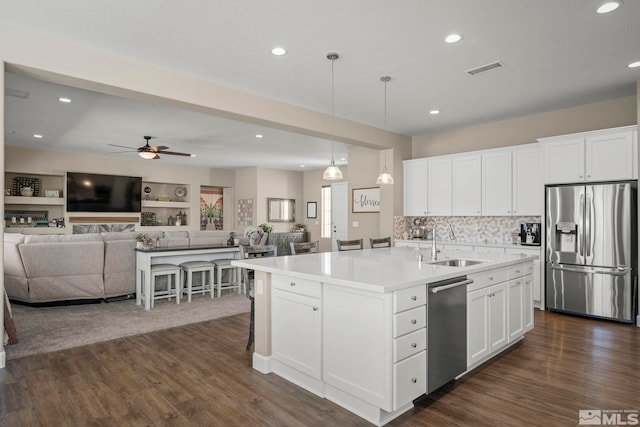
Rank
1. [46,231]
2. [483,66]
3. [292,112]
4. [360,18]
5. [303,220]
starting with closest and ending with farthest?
[360,18] → [483,66] → [292,112] → [46,231] → [303,220]

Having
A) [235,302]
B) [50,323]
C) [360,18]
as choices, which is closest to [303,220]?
[235,302]

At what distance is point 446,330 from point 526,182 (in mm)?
3779

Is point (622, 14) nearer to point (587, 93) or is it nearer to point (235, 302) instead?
point (587, 93)

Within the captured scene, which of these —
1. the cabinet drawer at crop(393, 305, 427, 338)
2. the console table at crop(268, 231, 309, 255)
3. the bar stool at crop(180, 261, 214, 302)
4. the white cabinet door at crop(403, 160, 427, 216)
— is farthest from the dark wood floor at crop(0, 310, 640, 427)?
the console table at crop(268, 231, 309, 255)

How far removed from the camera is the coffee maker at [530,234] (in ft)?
17.9

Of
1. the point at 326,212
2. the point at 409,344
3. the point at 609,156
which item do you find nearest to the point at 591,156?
the point at 609,156

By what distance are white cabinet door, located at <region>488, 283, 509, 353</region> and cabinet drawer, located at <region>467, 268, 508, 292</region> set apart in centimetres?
6

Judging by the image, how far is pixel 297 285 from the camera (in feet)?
9.20

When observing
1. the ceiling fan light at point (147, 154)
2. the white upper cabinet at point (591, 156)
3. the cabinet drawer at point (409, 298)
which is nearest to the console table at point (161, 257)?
the ceiling fan light at point (147, 154)

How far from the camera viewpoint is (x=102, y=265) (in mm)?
5469

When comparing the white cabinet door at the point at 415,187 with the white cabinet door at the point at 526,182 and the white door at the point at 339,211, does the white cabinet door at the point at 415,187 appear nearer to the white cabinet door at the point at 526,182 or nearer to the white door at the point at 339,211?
the white cabinet door at the point at 526,182

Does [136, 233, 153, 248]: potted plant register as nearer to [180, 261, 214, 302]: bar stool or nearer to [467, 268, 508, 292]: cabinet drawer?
[180, 261, 214, 302]: bar stool

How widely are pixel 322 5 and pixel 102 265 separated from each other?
15.8ft

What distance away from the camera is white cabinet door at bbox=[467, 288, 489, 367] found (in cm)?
290
